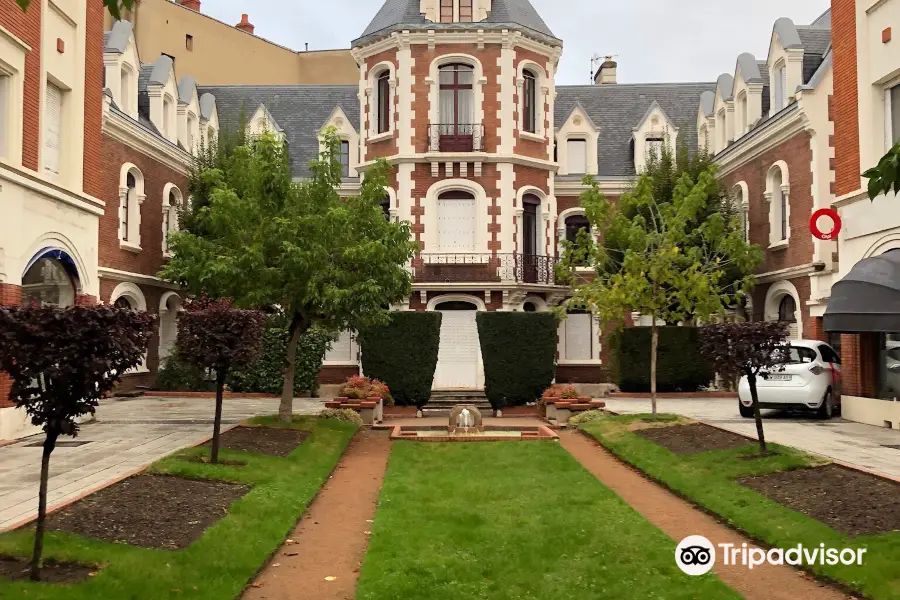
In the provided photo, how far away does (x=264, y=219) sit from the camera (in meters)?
17.9

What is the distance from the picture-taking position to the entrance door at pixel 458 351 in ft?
92.9

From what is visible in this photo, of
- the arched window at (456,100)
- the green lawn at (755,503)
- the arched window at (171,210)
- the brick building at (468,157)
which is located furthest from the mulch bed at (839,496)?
the arched window at (171,210)

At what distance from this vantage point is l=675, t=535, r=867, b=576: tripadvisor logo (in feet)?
25.9

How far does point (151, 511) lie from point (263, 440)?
588cm

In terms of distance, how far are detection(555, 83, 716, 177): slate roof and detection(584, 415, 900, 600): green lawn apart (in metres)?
19.2

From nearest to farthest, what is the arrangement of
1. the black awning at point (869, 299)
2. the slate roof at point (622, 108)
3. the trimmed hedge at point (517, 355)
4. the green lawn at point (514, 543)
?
the green lawn at point (514, 543) → the black awning at point (869, 299) → the trimmed hedge at point (517, 355) → the slate roof at point (622, 108)

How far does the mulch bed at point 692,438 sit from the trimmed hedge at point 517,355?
7.59 meters

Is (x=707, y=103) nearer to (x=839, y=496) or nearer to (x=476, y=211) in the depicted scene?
(x=476, y=211)

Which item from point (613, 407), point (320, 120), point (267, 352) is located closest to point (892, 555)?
point (613, 407)

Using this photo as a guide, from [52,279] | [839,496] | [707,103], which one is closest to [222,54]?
[707,103]

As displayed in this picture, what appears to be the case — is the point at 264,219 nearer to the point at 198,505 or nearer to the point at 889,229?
the point at 198,505

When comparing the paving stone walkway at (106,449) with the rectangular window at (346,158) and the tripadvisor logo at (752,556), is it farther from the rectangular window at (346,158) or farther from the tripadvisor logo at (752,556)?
the rectangular window at (346,158)

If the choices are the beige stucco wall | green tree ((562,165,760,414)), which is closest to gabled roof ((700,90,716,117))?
green tree ((562,165,760,414))

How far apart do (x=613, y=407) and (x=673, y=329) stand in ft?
17.4
